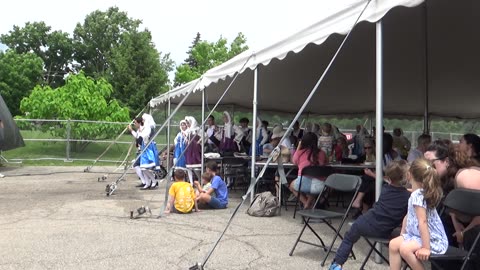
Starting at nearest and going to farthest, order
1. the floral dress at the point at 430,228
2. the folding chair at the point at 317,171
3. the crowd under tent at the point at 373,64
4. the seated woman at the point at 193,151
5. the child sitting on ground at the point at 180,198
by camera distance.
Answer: the floral dress at the point at 430,228 < the crowd under tent at the point at 373,64 < the folding chair at the point at 317,171 < the child sitting on ground at the point at 180,198 < the seated woman at the point at 193,151

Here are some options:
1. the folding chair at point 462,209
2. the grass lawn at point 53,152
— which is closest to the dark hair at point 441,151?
the folding chair at point 462,209

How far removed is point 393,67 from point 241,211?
15.5ft

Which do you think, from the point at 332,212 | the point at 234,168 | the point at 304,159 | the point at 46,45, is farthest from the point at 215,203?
the point at 46,45

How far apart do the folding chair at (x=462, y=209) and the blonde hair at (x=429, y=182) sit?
0.22m

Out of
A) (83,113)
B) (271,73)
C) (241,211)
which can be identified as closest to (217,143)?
(271,73)

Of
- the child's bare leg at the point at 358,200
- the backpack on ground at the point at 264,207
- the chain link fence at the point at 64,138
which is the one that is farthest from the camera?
the chain link fence at the point at 64,138

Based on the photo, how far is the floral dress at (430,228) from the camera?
3.44 metres

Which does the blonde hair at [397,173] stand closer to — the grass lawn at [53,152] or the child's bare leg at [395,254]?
the child's bare leg at [395,254]

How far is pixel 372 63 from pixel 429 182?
6821 mm

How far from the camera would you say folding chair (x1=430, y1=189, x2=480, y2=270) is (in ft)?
10.9

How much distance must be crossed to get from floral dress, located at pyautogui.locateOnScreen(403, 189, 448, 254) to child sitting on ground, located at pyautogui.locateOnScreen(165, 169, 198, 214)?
181 inches

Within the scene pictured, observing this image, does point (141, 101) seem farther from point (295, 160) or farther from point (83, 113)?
point (295, 160)

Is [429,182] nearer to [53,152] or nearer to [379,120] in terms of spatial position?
[379,120]

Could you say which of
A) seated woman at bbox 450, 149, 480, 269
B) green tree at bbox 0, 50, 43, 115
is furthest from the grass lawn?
green tree at bbox 0, 50, 43, 115
